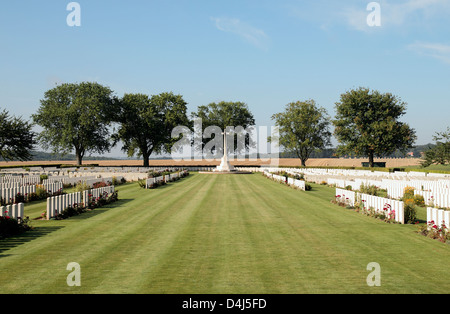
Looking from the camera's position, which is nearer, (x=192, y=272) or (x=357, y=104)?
(x=192, y=272)

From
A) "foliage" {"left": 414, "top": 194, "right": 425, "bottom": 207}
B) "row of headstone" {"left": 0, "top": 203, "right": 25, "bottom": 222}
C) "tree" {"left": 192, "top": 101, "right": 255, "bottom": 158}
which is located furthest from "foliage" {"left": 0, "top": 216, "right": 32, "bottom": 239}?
"tree" {"left": 192, "top": 101, "right": 255, "bottom": 158}

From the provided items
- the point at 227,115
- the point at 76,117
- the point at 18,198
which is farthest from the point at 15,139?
the point at 227,115

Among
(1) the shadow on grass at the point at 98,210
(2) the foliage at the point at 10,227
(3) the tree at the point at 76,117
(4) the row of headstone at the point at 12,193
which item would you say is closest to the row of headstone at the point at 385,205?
(1) the shadow on grass at the point at 98,210

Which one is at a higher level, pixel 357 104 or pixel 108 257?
pixel 357 104

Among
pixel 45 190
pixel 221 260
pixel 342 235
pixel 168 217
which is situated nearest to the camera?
pixel 221 260

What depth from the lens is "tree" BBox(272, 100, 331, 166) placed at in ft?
235

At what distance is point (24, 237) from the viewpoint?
10.2 meters

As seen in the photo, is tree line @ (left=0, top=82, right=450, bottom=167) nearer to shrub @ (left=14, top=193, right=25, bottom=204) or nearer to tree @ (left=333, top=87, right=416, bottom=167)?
tree @ (left=333, top=87, right=416, bottom=167)

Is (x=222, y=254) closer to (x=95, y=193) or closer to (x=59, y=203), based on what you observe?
(x=59, y=203)
